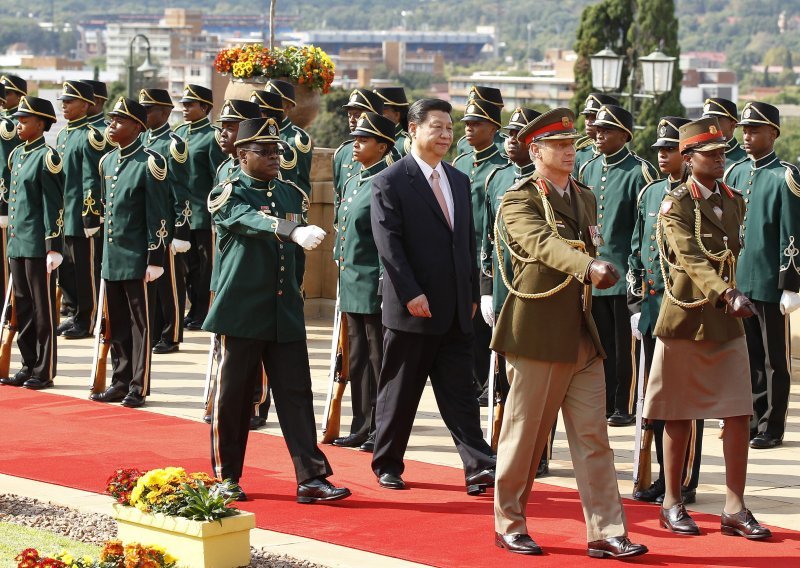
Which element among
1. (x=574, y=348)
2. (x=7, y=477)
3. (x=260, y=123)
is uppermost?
(x=260, y=123)

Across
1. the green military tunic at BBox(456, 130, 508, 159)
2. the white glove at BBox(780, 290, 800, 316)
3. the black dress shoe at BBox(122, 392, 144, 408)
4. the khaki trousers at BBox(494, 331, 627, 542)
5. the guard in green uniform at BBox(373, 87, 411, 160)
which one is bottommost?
the black dress shoe at BBox(122, 392, 144, 408)

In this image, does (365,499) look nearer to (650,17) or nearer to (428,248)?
(428,248)

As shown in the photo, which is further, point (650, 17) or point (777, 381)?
point (650, 17)

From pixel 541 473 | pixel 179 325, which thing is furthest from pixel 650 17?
pixel 541 473

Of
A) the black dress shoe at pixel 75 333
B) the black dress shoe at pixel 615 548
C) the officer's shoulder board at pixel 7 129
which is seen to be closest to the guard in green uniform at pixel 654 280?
the black dress shoe at pixel 615 548

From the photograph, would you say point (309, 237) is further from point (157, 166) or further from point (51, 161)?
point (51, 161)

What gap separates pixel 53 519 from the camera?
7.55 meters

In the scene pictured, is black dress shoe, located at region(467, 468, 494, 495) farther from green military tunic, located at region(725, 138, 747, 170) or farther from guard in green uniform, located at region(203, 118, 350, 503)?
green military tunic, located at region(725, 138, 747, 170)

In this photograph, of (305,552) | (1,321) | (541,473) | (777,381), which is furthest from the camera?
(1,321)

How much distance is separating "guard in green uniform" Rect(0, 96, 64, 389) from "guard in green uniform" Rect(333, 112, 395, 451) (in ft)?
8.93

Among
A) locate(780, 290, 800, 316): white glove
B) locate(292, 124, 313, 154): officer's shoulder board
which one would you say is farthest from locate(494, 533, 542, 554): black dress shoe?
locate(292, 124, 313, 154): officer's shoulder board

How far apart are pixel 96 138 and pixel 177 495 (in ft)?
22.6

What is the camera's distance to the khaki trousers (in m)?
7.05

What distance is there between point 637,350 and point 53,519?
4.40m
